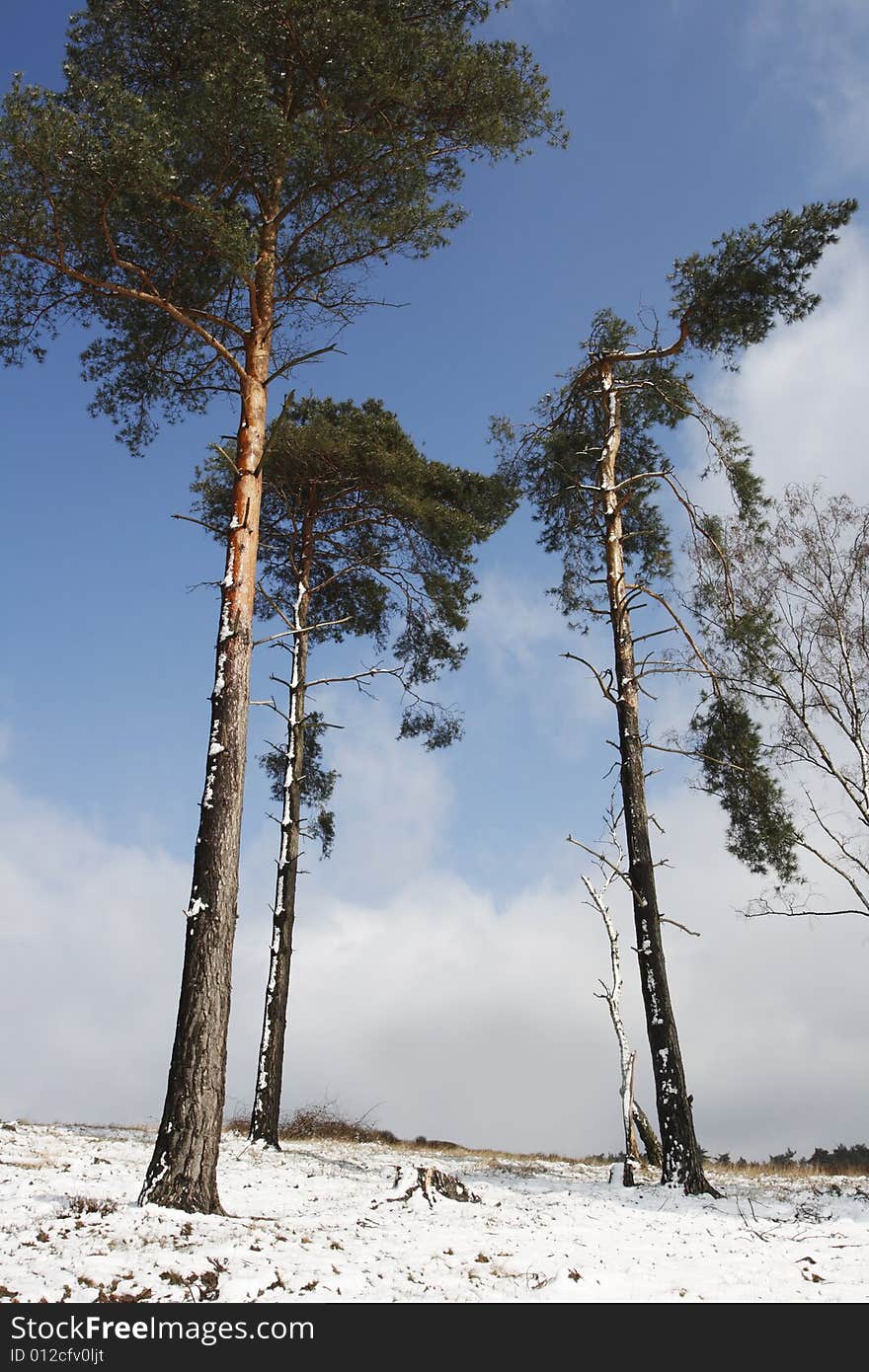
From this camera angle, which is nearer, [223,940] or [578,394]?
[223,940]

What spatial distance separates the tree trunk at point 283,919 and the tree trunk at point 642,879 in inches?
181

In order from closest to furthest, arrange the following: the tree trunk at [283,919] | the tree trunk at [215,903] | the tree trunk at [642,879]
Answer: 1. the tree trunk at [215,903]
2. the tree trunk at [642,879]
3. the tree trunk at [283,919]

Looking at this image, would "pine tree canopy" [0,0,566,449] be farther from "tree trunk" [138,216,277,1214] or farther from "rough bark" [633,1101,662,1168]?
"rough bark" [633,1101,662,1168]

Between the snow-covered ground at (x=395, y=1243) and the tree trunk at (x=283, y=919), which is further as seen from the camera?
the tree trunk at (x=283, y=919)

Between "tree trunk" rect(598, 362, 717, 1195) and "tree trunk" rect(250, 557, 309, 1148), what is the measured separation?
15.1ft

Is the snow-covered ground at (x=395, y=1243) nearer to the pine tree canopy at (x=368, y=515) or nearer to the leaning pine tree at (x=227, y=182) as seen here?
the leaning pine tree at (x=227, y=182)

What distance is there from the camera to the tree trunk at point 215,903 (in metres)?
6.57

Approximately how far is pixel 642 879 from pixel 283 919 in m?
5.59

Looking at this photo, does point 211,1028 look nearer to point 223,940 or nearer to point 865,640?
point 223,940

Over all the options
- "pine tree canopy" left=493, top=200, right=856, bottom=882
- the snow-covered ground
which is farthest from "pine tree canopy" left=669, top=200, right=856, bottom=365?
the snow-covered ground

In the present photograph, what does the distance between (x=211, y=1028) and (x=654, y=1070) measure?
5590 millimetres

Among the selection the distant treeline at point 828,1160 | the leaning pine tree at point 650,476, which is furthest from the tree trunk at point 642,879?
the distant treeline at point 828,1160

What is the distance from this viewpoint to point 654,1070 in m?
10.0
